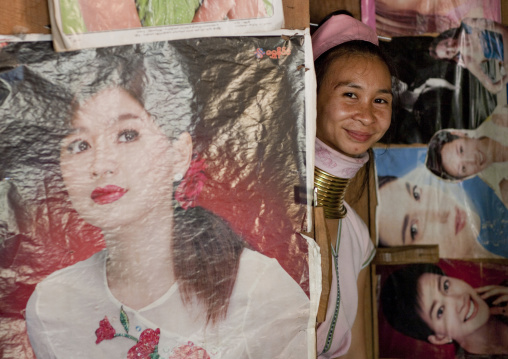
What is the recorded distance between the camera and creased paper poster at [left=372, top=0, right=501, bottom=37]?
1.86 m

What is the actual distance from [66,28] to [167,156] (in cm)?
32

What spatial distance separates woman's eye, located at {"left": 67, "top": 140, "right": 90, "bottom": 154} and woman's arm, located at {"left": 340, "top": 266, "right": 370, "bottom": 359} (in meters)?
1.15

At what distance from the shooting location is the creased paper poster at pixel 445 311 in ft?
6.12

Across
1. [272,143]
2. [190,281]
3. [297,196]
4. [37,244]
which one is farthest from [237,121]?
[37,244]

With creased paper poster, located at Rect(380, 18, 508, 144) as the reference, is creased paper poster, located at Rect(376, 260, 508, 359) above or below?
below

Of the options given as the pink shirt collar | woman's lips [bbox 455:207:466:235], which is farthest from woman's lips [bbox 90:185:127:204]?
woman's lips [bbox 455:207:466:235]

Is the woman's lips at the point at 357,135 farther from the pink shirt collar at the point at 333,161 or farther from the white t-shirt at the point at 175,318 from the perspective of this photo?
the white t-shirt at the point at 175,318

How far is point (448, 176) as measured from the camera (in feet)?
6.24

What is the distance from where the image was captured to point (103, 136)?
106 cm

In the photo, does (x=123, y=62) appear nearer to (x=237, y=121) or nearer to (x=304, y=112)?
(x=237, y=121)

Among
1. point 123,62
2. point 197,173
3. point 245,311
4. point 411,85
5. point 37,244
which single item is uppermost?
point 411,85

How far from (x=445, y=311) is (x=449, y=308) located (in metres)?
0.02

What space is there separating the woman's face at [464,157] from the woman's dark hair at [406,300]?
36 centimetres

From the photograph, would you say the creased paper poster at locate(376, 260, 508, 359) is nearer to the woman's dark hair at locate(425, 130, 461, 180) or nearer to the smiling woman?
the smiling woman
